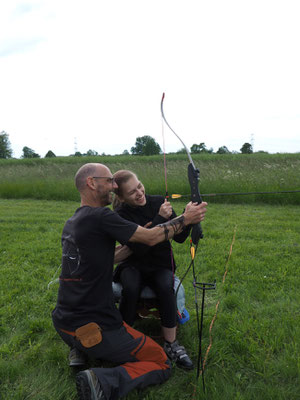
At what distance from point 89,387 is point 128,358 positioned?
39 cm

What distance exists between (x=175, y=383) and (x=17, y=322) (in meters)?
1.75

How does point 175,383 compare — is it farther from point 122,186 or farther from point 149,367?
point 122,186

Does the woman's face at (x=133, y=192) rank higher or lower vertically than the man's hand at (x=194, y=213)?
higher

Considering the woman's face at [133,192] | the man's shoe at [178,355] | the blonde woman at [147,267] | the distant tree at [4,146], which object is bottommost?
the man's shoe at [178,355]

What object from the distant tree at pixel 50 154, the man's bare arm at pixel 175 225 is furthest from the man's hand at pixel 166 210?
the distant tree at pixel 50 154

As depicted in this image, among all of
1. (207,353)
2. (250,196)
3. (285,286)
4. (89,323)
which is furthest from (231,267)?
(250,196)

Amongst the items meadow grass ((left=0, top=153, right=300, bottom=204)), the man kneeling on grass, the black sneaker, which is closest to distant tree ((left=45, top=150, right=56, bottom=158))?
meadow grass ((left=0, top=153, right=300, bottom=204))

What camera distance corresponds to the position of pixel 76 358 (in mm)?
2400

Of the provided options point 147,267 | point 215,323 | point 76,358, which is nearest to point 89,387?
point 76,358

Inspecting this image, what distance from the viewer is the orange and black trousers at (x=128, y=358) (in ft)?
6.76

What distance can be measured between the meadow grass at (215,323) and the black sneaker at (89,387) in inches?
12.0

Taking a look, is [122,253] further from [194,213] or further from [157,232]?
[194,213]

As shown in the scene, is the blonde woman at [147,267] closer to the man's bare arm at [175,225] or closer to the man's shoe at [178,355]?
the man's shoe at [178,355]

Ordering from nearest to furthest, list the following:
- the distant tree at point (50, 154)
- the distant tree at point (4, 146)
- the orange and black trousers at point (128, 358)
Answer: the orange and black trousers at point (128, 358)
the distant tree at point (50, 154)
the distant tree at point (4, 146)
